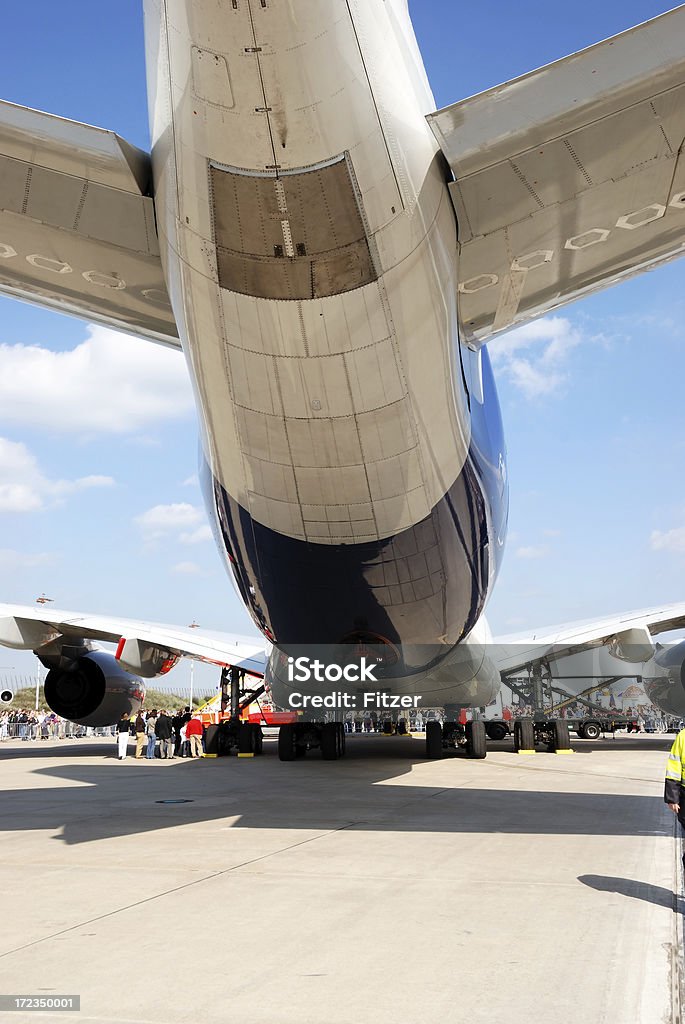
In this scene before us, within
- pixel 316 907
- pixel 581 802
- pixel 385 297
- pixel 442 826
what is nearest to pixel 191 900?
pixel 316 907

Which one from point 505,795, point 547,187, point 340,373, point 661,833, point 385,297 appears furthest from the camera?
point 505,795

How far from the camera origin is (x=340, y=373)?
6605 millimetres

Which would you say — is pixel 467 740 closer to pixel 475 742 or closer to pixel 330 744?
pixel 475 742

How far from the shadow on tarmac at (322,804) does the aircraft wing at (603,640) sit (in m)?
4.71

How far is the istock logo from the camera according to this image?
10.5 meters

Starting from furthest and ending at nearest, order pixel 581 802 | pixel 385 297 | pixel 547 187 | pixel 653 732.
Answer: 1. pixel 653 732
2. pixel 581 802
3. pixel 385 297
4. pixel 547 187

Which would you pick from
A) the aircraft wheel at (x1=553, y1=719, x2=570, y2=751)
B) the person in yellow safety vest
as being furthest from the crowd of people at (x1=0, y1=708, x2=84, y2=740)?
the person in yellow safety vest

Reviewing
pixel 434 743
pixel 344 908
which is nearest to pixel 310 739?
pixel 434 743

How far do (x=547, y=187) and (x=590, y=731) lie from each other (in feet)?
81.8

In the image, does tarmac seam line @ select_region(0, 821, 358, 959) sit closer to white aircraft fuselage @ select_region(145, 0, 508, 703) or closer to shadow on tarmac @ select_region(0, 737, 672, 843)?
shadow on tarmac @ select_region(0, 737, 672, 843)

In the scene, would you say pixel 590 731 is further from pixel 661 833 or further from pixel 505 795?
pixel 661 833

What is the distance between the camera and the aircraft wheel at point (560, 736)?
19.9m
